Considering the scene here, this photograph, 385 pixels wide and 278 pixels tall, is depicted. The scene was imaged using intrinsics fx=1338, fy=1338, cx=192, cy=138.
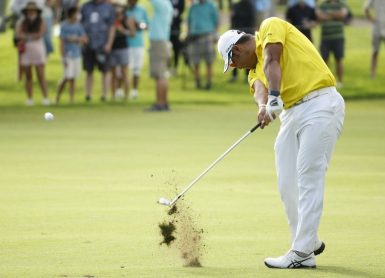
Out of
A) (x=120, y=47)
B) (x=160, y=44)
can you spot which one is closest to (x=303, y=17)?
(x=120, y=47)

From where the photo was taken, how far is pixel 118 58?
97.7ft

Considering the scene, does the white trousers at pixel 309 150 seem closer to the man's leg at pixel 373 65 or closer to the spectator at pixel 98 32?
the spectator at pixel 98 32

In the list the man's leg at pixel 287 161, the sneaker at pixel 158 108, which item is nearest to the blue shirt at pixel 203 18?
the sneaker at pixel 158 108

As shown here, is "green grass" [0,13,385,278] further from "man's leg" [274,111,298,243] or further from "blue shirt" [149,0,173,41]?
"blue shirt" [149,0,173,41]

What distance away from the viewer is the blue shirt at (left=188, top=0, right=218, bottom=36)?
33.2 m

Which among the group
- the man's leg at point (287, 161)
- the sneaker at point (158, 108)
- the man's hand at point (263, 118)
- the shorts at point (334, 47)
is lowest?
the sneaker at point (158, 108)

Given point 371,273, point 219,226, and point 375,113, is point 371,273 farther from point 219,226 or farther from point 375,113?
point 375,113

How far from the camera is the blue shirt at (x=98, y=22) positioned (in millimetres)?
29375

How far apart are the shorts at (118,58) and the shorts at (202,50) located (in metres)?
3.52

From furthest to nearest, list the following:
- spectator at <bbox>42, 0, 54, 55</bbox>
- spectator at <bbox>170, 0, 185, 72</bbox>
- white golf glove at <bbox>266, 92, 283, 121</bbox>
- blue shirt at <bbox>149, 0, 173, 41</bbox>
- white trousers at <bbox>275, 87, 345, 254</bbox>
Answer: spectator at <bbox>42, 0, 54, 55</bbox> → spectator at <bbox>170, 0, 185, 72</bbox> → blue shirt at <bbox>149, 0, 173, 41</bbox> → white trousers at <bbox>275, 87, 345, 254</bbox> → white golf glove at <bbox>266, 92, 283, 121</bbox>

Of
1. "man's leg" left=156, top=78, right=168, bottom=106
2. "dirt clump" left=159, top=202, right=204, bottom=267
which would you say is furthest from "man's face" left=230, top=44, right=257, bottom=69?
"man's leg" left=156, top=78, right=168, bottom=106

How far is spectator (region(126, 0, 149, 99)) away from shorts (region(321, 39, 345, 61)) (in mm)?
4784

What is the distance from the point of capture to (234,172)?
17422 mm

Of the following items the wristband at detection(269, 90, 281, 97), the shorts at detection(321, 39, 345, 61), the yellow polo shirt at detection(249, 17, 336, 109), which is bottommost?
the shorts at detection(321, 39, 345, 61)
